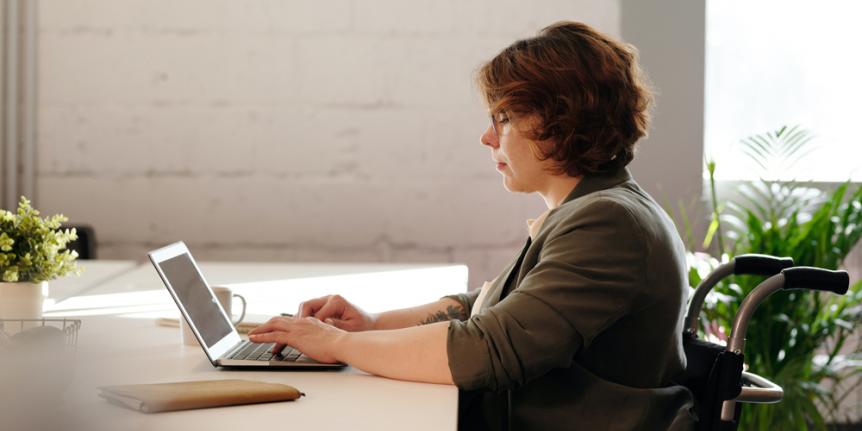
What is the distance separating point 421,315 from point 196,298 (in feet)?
1.41

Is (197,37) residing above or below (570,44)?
above

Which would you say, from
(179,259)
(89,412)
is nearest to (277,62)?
(179,259)

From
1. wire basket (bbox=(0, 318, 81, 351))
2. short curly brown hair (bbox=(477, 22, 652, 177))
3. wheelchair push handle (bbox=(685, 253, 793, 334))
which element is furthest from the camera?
wheelchair push handle (bbox=(685, 253, 793, 334))

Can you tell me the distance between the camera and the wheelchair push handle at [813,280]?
1442 millimetres

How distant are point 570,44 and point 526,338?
50cm

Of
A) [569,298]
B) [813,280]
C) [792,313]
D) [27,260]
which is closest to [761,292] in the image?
[813,280]

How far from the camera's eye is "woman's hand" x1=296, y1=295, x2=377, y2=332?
5.66ft

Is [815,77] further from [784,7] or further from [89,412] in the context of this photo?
[89,412]

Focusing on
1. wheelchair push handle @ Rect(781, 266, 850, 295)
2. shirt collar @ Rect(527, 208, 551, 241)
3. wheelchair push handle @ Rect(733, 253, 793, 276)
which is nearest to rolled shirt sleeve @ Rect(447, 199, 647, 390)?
shirt collar @ Rect(527, 208, 551, 241)

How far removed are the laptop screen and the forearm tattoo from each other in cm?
38

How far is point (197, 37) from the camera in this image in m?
3.23

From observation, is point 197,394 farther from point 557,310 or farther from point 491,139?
point 491,139

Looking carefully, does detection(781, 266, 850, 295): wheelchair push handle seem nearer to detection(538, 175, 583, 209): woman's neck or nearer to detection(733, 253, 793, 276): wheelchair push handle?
detection(733, 253, 793, 276): wheelchair push handle

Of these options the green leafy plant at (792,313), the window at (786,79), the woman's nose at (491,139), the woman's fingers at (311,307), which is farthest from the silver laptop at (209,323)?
the window at (786,79)
